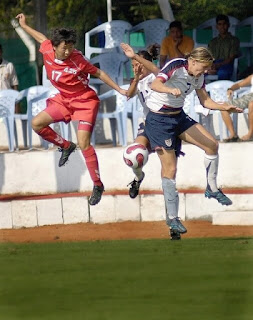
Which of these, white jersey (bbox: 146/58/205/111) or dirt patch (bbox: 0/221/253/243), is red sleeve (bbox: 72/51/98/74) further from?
dirt patch (bbox: 0/221/253/243)

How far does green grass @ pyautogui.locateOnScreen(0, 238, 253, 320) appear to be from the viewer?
841 cm

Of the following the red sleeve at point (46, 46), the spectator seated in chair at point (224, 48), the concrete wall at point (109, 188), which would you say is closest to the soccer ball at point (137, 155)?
the red sleeve at point (46, 46)

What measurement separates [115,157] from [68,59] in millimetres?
2981

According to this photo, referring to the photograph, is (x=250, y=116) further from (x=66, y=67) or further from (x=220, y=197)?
(x=220, y=197)

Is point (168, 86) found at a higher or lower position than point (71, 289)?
higher

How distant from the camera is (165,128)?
12203mm

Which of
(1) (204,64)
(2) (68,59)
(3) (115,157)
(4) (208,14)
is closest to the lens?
(1) (204,64)

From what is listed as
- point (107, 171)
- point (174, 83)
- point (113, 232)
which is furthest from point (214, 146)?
point (107, 171)

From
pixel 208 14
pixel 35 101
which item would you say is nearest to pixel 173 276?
pixel 35 101

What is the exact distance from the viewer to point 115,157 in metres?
16.4

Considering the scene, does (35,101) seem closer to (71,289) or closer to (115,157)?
(115,157)

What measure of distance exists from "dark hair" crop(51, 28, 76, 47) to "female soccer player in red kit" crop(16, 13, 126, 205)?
7.5 inches

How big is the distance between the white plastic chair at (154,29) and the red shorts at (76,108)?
4.97 metres

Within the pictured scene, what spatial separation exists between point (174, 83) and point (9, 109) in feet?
19.6
